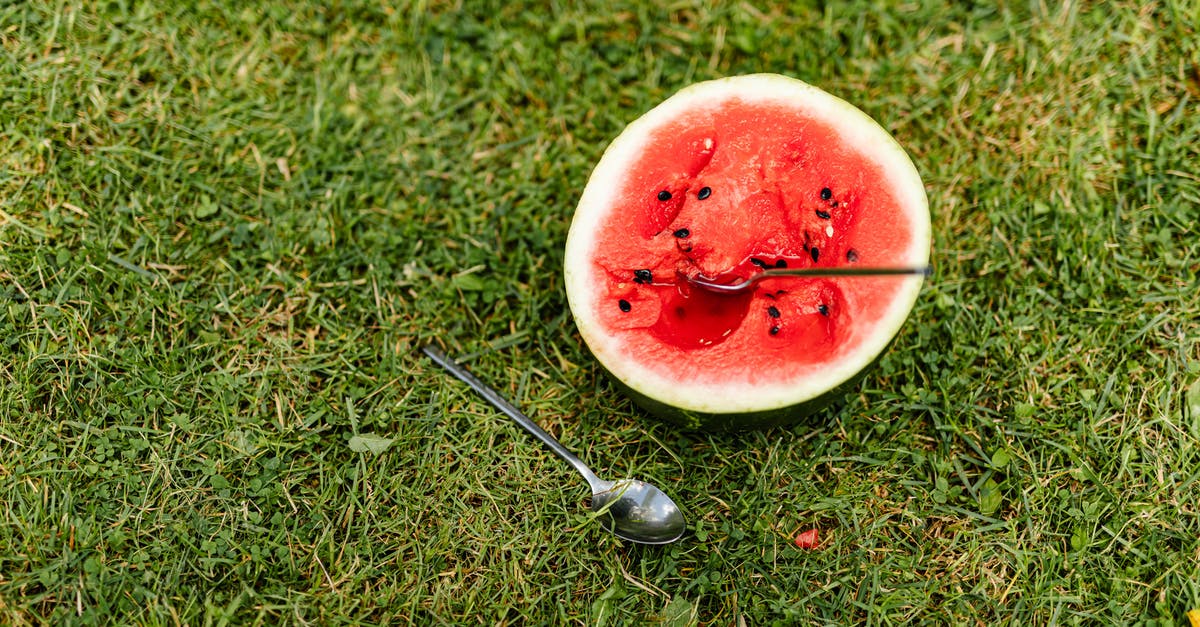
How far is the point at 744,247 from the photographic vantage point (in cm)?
233

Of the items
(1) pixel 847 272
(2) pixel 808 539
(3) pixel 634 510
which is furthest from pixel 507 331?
(1) pixel 847 272

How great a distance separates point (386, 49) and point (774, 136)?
1524 mm

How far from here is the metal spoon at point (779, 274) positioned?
6.06 feet

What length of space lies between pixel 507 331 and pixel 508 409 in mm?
292

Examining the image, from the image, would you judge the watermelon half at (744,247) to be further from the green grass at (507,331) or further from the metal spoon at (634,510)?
the green grass at (507,331)

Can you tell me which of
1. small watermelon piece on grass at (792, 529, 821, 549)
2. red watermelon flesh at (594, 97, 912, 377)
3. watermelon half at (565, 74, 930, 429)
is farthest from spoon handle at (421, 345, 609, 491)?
small watermelon piece on grass at (792, 529, 821, 549)

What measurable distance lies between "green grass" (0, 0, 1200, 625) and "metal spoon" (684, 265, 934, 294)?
56 centimetres

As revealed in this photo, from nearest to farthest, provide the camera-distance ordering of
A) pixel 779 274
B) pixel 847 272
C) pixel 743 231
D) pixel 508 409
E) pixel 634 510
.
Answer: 1. pixel 847 272
2. pixel 779 274
3. pixel 743 231
4. pixel 634 510
5. pixel 508 409

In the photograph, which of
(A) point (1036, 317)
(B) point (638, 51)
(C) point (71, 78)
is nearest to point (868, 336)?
(A) point (1036, 317)

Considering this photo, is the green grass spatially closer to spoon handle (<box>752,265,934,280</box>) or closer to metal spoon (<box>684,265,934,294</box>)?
metal spoon (<box>684,265,934,294</box>)

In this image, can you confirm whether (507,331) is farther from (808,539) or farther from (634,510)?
(808,539)

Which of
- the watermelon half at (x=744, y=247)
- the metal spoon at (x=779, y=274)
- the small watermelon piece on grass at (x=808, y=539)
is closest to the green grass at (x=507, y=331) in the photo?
the small watermelon piece on grass at (x=808, y=539)

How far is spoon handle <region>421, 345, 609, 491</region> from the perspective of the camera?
2547mm

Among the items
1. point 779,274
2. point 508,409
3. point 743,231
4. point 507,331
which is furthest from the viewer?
point 507,331
